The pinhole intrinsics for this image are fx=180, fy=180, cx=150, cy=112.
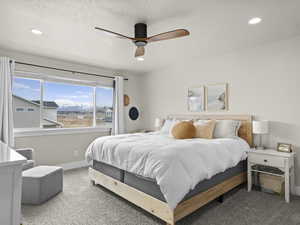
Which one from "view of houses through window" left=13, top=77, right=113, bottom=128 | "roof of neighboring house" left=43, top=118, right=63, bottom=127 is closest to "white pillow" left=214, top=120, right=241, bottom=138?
"view of houses through window" left=13, top=77, right=113, bottom=128

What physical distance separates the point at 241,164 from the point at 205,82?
6.06ft

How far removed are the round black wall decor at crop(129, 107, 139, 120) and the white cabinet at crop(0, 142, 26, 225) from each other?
4249mm

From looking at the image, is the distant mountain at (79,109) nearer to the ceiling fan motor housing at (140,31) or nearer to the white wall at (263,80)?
the white wall at (263,80)

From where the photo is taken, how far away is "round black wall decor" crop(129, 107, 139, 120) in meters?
5.41

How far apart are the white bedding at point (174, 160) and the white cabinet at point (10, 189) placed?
47.3 inches

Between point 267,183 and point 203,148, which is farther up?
point 203,148

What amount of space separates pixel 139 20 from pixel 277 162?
278 centimetres

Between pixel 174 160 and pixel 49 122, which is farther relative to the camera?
pixel 49 122

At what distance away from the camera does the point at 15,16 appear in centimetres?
228

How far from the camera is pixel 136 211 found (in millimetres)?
2312

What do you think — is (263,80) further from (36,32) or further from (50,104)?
(50,104)

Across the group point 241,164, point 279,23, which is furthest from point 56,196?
point 279,23

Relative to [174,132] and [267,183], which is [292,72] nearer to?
[267,183]

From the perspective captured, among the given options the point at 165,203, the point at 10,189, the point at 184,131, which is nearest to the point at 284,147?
the point at 184,131
